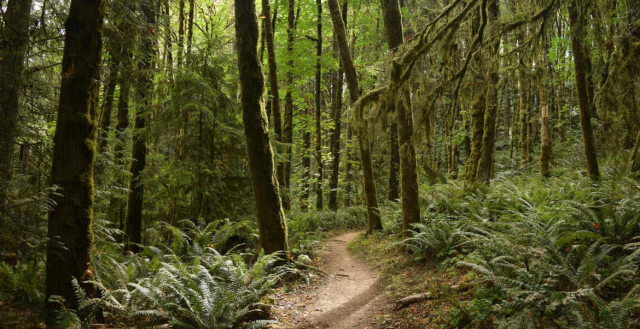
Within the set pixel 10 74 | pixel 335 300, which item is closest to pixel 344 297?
pixel 335 300

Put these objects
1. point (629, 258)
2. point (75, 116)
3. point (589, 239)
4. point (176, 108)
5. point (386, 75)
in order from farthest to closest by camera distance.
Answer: point (176, 108)
point (386, 75)
point (589, 239)
point (75, 116)
point (629, 258)

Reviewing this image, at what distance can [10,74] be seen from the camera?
195 inches

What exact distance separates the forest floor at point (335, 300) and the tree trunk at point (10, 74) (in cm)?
441

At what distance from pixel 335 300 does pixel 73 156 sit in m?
4.85

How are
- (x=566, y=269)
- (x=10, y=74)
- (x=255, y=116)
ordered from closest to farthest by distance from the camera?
(x=566, y=269) < (x=10, y=74) < (x=255, y=116)

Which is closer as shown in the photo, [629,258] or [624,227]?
[629,258]

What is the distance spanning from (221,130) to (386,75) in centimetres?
571

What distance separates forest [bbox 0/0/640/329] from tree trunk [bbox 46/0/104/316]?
0.07ft

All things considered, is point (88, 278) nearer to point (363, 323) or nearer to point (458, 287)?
point (363, 323)

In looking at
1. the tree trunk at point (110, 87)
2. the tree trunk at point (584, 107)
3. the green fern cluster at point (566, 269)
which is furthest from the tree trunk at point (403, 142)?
the tree trunk at point (110, 87)

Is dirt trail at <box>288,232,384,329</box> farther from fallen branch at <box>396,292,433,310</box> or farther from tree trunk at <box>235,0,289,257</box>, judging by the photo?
tree trunk at <box>235,0,289,257</box>

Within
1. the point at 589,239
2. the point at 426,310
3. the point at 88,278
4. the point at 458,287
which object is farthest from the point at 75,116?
the point at 589,239

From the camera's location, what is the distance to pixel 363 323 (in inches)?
215

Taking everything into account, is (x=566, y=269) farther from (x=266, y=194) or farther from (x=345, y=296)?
(x=266, y=194)
